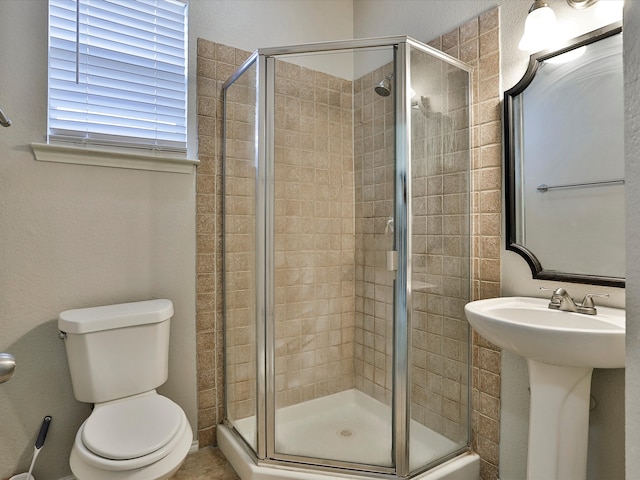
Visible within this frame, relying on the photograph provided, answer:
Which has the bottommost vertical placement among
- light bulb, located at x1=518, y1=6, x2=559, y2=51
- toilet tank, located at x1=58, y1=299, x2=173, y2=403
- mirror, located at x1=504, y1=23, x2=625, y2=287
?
toilet tank, located at x1=58, y1=299, x2=173, y2=403

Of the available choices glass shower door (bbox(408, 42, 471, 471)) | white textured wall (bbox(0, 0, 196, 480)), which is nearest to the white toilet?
white textured wall (bbox(0, 0, 196, 480))

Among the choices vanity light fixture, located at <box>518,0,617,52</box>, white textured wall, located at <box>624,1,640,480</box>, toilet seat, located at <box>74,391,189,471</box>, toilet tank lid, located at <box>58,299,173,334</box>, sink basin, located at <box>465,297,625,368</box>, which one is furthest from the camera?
toilet tank lid, located at <box>58,299,173,334</box>

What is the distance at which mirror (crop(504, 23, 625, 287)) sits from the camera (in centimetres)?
133

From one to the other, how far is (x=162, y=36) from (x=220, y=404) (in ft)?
6.50

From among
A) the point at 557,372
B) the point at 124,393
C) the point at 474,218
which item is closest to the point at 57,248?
the point at 124,393

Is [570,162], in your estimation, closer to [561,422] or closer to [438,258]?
[438,258]

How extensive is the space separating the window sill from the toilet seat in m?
1.08

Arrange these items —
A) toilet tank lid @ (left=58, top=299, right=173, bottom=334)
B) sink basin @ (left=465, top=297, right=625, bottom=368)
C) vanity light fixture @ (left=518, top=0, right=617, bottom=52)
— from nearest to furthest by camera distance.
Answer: sink basin @ (left=465, top=297, right=625, bottom=368) < vanity light fixture @ (left=518, top=0, right=617, bottom=52) < toilet tank lid @ (left=58, top=299, right=173, bottom=334)

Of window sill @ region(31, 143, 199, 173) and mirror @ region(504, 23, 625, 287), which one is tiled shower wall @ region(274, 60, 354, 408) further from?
mirror @ region(504, 23, 625, 287)

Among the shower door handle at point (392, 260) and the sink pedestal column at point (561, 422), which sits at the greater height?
the shower door handle at point (392, 260)

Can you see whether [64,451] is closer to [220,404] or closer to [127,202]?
[220,404]

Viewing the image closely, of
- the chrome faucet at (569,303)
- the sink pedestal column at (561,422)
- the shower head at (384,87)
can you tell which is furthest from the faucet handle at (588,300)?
the shower head at (384,87)

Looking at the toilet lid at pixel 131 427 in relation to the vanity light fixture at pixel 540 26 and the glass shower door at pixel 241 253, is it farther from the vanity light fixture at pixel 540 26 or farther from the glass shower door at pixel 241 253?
the vanity light fixture at pixel 540 26

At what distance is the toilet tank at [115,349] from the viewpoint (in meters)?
1.57
